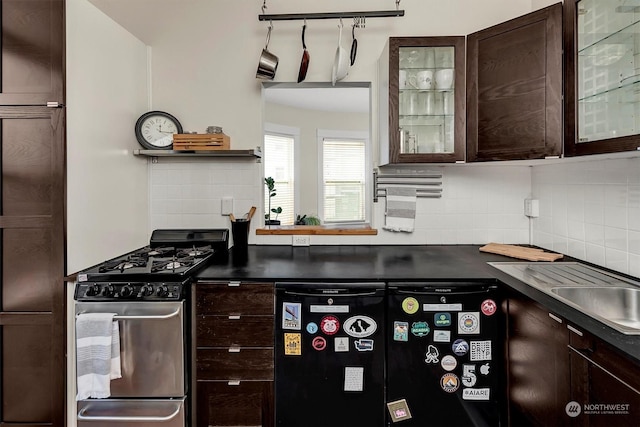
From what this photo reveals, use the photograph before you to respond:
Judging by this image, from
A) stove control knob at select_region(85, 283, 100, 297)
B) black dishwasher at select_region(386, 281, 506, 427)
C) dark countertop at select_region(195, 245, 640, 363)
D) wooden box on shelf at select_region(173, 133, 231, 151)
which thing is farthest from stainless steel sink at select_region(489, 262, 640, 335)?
stove control knob at select_region(85, 283, 100, 297)

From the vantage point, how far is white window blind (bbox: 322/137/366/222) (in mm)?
4414

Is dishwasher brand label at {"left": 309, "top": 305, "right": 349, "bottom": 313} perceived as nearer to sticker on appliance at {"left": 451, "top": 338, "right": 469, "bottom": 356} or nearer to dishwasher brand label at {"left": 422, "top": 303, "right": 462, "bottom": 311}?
dishwasher brand label at {"left": 422, "top": 303, "right": 462, "bottom": 311}

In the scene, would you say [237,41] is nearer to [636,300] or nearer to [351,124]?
[351,124]

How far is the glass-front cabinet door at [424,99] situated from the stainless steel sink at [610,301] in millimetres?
918

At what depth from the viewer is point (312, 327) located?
1.69 m

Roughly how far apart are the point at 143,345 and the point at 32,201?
88 cm

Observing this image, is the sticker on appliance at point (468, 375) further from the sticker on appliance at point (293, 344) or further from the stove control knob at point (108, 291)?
the stove control knob at point (108, 291)

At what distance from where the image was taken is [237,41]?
2.50 metres

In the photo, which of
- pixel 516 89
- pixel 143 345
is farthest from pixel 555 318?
pixel 143 345

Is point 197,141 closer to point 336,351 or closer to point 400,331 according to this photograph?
point 336,351

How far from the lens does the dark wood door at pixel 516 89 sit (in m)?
1.71

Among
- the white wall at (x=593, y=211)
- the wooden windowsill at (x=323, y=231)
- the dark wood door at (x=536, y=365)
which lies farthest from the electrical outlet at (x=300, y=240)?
the white wall at (x=593, y=211)

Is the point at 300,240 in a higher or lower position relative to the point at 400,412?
higher

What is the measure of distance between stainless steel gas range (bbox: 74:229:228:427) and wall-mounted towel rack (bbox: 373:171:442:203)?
145cm
